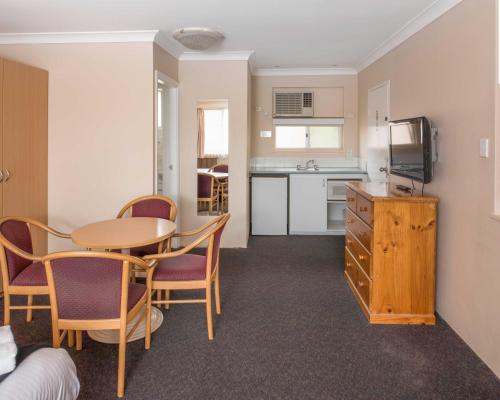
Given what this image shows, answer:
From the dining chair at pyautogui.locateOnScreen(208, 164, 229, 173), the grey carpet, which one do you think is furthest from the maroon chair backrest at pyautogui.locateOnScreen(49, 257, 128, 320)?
the dining chair at pyautogui.locateOnScreen(208, 164, 229, 173)

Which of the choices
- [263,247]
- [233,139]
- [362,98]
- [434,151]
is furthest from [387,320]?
[362,98]

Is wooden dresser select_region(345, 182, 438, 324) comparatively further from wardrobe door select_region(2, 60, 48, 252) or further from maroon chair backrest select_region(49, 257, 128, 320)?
wardrobe door select_region(2, 60, 48, 252)

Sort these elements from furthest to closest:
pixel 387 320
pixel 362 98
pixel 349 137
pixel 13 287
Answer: pixel 349 137 < pixel 362 98 < pixel 387 320 < pixel 13 287

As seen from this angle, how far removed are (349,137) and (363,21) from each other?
2.69 metres

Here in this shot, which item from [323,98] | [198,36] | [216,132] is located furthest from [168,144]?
[323,98]

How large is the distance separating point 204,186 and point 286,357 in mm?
3050

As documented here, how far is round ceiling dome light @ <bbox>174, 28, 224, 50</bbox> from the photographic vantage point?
12.8ft

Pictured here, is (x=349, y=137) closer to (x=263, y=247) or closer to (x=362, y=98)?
(x=362, y=98)

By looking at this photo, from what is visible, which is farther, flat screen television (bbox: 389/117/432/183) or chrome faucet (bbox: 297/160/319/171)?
chrome faucet (bbox: 297/160/319/171)

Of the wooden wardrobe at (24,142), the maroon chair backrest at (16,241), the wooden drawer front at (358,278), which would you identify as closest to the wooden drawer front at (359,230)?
the wooden drawer front at (358,278)

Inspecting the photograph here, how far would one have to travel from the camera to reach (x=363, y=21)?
148 inches

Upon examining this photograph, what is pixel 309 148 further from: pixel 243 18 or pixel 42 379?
pixel 42 379

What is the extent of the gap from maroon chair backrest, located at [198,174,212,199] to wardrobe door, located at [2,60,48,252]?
69.5 inches

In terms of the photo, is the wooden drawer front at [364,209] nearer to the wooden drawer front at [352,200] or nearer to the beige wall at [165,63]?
the wooden drawer front at [352,200]
